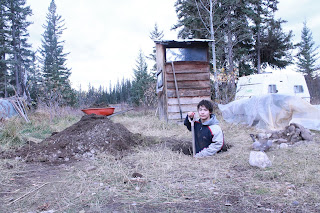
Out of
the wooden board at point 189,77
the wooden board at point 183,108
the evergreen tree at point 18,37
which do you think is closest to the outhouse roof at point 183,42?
the wooden board at point 189,77

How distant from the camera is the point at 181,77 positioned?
7.91m

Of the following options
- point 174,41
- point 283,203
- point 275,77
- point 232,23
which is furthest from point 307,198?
point 232,23

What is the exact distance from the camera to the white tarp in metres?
5.39

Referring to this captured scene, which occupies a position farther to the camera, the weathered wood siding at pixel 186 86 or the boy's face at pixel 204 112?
the weathered wood siding at pixel 186 86

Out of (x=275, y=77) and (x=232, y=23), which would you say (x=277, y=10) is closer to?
(x=232, y=23)

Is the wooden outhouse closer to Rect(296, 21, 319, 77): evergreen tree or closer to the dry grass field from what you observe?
the dry grass field

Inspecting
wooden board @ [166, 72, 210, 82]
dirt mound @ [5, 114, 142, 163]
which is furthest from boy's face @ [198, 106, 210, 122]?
wooden board @ [166, 72, 210, 82]

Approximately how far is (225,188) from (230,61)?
13.8 meters

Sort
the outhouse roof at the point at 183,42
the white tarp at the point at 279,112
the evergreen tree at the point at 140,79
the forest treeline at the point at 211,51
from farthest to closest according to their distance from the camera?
the evergreen tree at the point at 140,79
the forest treeline at the point at 211,51
the outhouse roof at the point at 183,42
the white tarp at the point at 279,112

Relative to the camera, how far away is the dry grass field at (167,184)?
6.68 ft

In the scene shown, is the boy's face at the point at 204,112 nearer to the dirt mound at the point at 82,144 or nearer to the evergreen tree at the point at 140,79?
the dirt mound at the point at 82,144

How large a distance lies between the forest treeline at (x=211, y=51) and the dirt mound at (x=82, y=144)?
6040 millimetres

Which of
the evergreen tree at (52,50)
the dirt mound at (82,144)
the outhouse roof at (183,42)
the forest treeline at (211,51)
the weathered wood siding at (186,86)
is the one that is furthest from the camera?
the evergreen tree at (52,50)

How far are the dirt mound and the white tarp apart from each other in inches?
132
